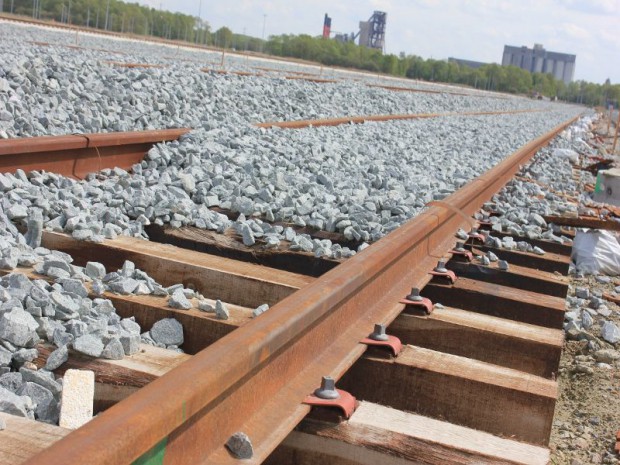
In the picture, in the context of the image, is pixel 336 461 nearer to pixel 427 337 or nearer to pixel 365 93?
pixel 427 337

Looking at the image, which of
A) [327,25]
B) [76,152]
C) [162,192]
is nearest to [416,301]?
[162,192]

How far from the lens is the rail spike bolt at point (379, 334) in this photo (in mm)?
2986

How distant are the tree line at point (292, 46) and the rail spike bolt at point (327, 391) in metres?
74.1

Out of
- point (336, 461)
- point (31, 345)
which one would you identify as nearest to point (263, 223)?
point (31, 345)

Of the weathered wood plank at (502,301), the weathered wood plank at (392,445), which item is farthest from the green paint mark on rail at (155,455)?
the weathered wood plank at (502,301)

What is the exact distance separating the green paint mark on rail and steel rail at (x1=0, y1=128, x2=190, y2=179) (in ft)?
11.8

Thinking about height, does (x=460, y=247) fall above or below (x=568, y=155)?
below

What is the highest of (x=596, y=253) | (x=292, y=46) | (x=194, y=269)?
(x=292, y=46)

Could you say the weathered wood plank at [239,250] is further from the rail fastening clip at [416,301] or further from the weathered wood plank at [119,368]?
the weathered wood plank at [119,368]

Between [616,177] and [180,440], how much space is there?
689cm

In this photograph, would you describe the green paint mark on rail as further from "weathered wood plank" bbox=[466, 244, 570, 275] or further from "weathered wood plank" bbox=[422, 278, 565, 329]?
"weathered wood plank" bbox=[466, 244, 570, 275]

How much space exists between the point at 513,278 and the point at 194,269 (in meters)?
1.70

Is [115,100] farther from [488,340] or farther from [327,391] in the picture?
[327,391]

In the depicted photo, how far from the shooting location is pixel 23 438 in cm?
204
